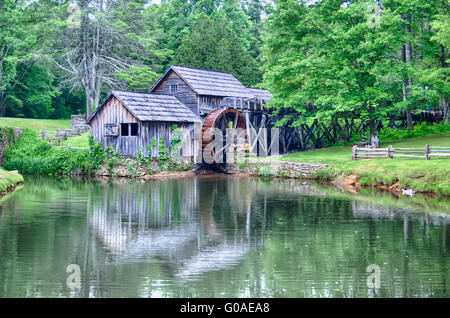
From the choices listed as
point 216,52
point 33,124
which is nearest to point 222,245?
point 33,124

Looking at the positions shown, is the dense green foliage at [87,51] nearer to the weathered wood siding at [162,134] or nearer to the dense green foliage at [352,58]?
the weathered wood siding at [162,134]

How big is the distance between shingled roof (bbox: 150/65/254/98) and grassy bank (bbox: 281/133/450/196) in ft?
29.5

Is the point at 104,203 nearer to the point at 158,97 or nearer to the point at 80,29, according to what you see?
the point at 158,97

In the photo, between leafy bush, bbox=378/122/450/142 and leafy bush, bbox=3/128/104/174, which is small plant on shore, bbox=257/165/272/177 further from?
leafy bush, bbox=3/128/104/174

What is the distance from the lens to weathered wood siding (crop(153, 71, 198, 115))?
138 feet

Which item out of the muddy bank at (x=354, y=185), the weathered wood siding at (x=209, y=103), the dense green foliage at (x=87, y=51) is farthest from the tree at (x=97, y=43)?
the muddy bank at (x=354, y=185)

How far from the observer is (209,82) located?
44.1 meters

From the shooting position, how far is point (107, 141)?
3997cm

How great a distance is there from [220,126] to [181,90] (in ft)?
13.3

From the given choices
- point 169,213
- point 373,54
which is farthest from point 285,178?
point 169,213

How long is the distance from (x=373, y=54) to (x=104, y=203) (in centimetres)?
2047

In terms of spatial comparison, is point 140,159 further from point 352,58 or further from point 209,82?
point 352,58

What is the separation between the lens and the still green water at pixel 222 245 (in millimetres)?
11844

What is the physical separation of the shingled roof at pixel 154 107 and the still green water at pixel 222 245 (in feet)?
39.2
